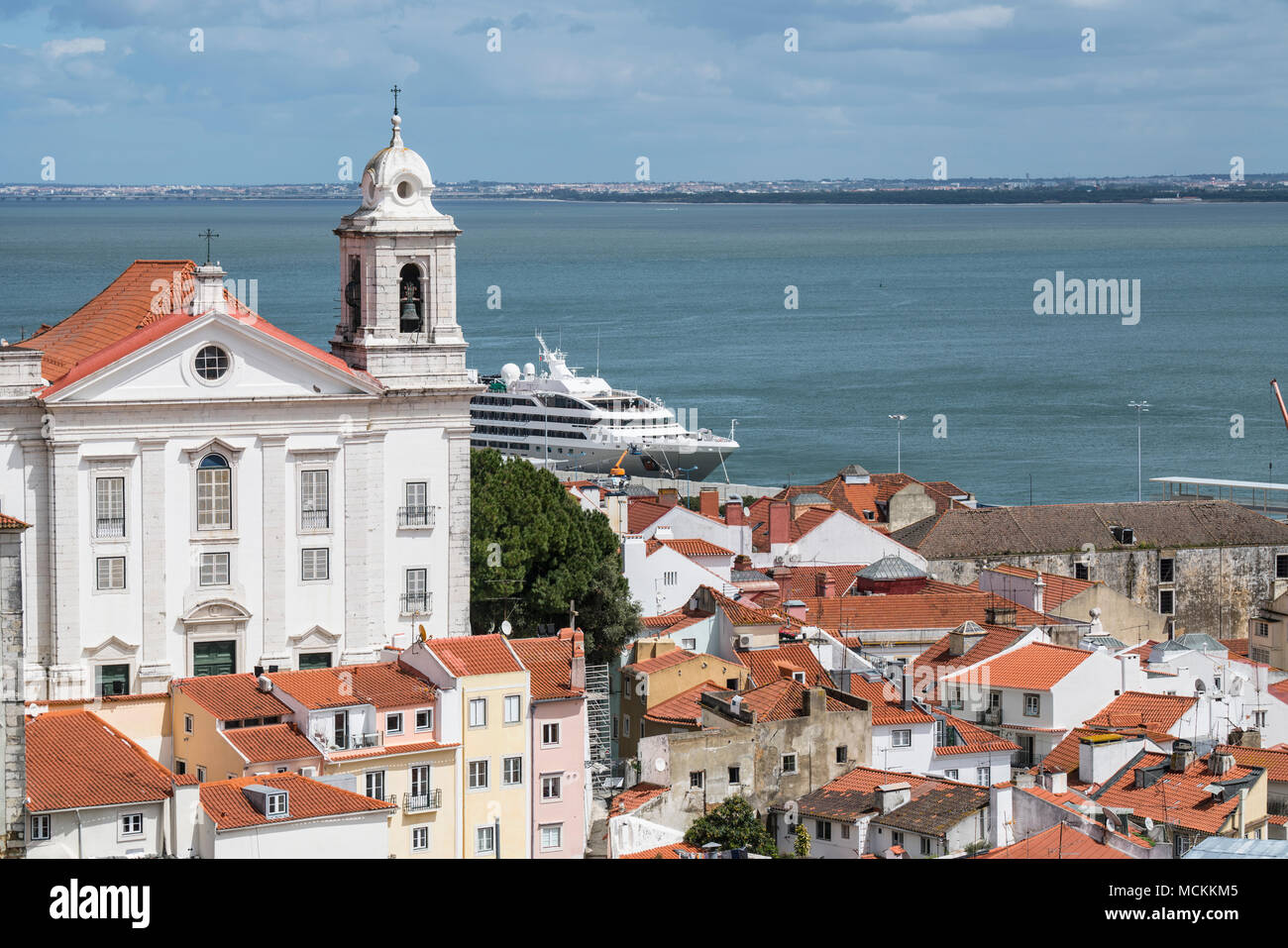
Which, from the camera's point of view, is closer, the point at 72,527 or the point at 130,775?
the point at 130,775

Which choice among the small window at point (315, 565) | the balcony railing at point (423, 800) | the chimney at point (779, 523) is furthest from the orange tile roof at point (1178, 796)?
the chimney at point (779, 523)

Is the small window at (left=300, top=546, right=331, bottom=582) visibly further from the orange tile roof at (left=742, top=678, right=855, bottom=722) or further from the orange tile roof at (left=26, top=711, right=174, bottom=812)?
the orange tile roof at (left=742, top=678, right=855, bottom=722)

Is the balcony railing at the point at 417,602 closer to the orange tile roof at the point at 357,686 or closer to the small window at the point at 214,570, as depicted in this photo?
the small window at the point at 214,570

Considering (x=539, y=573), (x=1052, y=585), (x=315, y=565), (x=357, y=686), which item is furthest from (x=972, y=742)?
(x=1052, y=585)

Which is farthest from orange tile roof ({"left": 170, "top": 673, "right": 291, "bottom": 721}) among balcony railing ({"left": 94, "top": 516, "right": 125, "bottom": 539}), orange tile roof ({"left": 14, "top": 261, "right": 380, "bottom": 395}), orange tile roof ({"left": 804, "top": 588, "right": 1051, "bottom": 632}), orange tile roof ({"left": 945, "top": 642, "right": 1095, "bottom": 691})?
orange tile roof ({"left": 804, "top": 588, "right": 1051, "bottom": 632})
